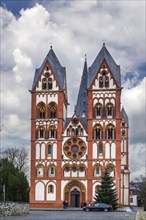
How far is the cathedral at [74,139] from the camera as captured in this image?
3236 inches

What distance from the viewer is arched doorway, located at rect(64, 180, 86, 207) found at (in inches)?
3250

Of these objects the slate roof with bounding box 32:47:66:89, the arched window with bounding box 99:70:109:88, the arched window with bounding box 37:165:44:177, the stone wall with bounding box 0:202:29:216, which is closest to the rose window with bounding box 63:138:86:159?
the arched window with bounding box 37:165:44:177

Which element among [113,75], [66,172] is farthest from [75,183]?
[113,75]

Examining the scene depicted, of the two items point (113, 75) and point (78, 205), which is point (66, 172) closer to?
point (78, 205)

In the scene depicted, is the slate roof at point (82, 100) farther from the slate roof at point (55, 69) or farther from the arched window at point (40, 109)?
the arched window at point (40, 109)

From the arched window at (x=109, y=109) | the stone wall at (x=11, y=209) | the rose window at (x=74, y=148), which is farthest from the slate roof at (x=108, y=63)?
the stone wall at (x=11, y=209)

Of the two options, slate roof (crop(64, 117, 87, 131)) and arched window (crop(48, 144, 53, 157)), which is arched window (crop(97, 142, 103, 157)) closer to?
slate roof (crop(64, 117, 87, 131))

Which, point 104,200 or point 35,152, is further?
point 35,152

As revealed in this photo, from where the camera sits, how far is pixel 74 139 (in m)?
84.4

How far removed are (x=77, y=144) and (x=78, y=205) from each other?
10.7 m

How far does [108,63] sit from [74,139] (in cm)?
1536

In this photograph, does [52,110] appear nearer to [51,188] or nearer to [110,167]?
[51,188]

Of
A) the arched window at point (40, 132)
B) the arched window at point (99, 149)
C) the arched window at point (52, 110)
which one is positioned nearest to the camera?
the arched window at point (99, 149)

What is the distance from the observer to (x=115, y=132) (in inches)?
3260
